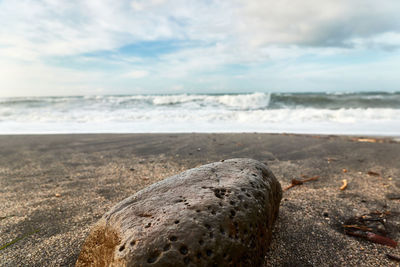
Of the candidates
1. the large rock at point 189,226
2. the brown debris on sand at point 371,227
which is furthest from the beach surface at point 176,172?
the large rock at point 189,226

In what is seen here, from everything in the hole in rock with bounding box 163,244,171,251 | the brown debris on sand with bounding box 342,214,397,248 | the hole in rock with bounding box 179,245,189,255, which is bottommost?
the brown debris on sand with bounding box 342,214,397,248

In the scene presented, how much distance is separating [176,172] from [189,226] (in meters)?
2.33

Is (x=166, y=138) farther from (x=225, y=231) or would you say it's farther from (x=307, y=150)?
(x=225, y=231)

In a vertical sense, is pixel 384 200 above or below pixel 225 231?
below

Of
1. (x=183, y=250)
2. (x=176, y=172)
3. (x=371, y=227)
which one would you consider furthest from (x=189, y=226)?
(x=176, y=172)

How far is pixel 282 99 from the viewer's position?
18750mm

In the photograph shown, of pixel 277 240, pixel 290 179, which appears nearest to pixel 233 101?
pixel 290 179

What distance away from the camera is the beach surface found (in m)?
1.79

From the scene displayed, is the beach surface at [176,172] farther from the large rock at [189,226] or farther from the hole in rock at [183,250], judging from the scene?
the hole in rock at [183,250]

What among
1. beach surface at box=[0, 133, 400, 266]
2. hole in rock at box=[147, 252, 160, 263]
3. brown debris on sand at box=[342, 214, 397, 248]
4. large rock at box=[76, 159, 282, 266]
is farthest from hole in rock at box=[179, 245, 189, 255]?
brown debris on sand at box=[342, 214, 397, 248]

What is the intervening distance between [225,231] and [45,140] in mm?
6058

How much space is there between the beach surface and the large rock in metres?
0.40

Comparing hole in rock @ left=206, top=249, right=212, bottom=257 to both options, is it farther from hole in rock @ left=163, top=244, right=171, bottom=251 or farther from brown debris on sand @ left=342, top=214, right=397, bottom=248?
brown debris on sand @ left=342, top=214, right=397, bottom=248

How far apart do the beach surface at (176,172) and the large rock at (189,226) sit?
40 cm
